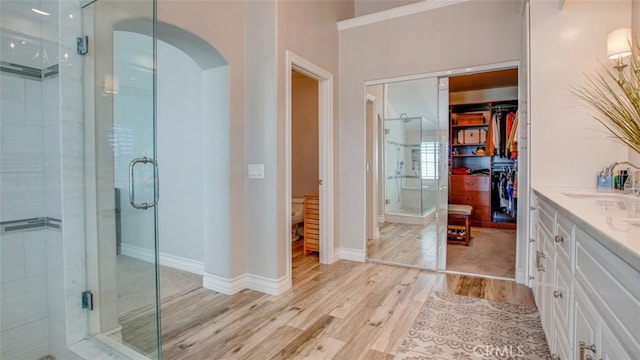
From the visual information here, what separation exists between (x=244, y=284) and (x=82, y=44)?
7.17 feet

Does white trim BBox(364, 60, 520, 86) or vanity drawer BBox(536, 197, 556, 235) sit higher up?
white trim BBox(364, 60, 520, 86)

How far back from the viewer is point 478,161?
6301 millimetres

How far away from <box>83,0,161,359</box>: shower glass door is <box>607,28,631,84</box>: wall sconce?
3059 mm

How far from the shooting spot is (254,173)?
2.94 meters

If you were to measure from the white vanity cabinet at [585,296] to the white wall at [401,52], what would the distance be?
6.31 feet

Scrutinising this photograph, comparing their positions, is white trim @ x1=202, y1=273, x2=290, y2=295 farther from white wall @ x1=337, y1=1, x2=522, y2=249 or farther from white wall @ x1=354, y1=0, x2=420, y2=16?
white wall @ x1=354, y1=0, x2=420, y2=16

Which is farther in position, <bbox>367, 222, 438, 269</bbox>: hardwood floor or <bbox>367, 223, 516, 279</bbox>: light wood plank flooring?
<bbox>367, 222, 438, 269</bbox>: hardwood floor

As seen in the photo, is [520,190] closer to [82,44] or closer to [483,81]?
[483,81]

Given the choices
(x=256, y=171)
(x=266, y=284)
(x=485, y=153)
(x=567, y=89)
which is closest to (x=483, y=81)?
(x=485, y=153)

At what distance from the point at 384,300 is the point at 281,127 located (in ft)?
5.66

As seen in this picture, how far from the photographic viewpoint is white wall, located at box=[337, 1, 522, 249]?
121 inches

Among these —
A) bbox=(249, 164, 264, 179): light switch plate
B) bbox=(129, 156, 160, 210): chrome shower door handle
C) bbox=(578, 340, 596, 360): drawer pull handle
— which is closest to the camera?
bbox=(578, 340, 596, 360): drawer pull handle

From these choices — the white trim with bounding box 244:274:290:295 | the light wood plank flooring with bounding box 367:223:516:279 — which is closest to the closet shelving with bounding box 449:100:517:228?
the light wood plank flooring with bounding box 367:223:516:279

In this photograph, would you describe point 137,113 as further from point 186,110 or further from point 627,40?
point 627,40
